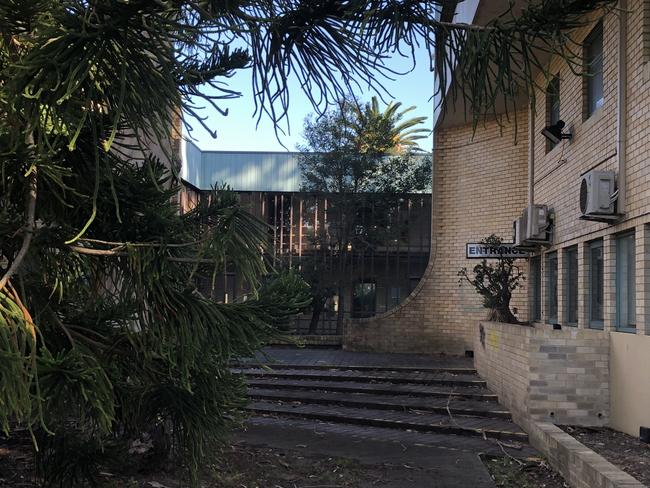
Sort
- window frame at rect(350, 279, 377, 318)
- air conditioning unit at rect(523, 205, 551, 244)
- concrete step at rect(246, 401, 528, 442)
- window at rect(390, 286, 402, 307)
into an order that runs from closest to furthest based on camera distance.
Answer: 1. concrete step at rect(246, 401, 528, 442)
2. air conditioning unit at rect(523, 205, 551, 244)
3. window frame at rect(350, 279, 377, 318)
4. window at rect(390, 286, 402, 307)

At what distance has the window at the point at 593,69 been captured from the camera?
886 cm

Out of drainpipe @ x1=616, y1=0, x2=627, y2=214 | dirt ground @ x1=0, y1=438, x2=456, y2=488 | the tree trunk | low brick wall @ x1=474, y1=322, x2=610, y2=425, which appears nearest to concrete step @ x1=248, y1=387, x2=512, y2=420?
low brick wall @ x1=474, y1=322, x2=610, y2=425

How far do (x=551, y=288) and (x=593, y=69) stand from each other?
401cm

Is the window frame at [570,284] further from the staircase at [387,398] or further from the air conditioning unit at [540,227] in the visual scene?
the staircase at [387,398]

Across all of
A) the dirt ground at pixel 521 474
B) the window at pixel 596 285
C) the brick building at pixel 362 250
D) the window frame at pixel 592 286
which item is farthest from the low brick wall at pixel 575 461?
the brick building at pixel 362 250

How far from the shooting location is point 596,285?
28.8 feet

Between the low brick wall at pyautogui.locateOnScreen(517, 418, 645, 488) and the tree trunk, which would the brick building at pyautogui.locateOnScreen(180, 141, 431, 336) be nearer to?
the tree trunk

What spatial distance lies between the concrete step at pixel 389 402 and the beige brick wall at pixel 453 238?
465 centimetres

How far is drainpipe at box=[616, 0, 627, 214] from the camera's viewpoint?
299 inches

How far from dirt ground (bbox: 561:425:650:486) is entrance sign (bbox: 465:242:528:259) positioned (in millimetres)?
5187

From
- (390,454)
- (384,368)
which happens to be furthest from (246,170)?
(390,454)

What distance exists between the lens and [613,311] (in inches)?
309

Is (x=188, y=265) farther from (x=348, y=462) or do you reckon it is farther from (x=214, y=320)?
(x=348, y=462)

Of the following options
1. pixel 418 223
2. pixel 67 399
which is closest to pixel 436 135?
pixel 418 223
